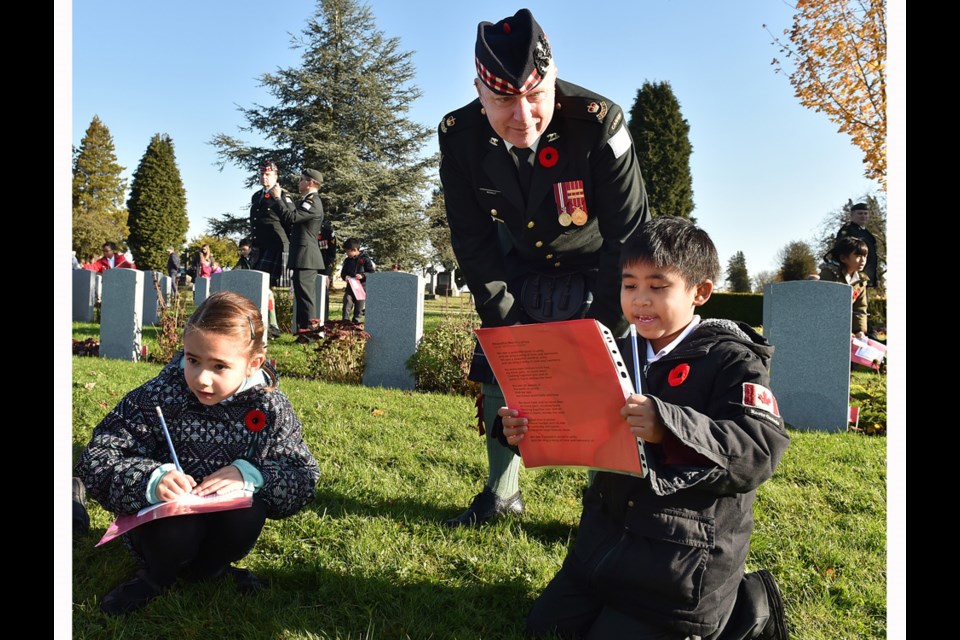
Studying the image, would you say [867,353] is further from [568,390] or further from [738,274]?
[738,274]

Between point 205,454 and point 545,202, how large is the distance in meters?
1.70

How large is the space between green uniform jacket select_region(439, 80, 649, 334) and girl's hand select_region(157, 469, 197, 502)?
145 cm

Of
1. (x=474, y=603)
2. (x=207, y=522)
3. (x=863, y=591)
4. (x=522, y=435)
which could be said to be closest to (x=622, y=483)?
(x=522, y=435)

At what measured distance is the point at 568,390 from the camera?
195 centimetres

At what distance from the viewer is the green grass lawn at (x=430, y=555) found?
7.73 feet

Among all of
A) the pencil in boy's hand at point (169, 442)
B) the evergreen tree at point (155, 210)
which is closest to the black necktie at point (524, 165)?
the pencil in boy's hand at point (169, 442)

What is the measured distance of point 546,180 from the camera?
120 inches

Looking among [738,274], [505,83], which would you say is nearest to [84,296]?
[505,83]

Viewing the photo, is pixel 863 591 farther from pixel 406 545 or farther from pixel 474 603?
pixel 406 545

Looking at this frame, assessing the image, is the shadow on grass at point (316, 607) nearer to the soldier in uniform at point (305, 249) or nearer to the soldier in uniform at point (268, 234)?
the soldier in uniform at point (305, 249)

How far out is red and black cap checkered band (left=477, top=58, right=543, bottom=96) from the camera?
2662 mm

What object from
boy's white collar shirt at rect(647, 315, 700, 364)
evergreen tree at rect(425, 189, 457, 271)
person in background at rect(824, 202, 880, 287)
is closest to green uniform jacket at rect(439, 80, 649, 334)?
boy's white collar shirt at rect(647, 315, 700, 364)

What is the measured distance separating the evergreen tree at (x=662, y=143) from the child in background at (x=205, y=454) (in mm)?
27294
